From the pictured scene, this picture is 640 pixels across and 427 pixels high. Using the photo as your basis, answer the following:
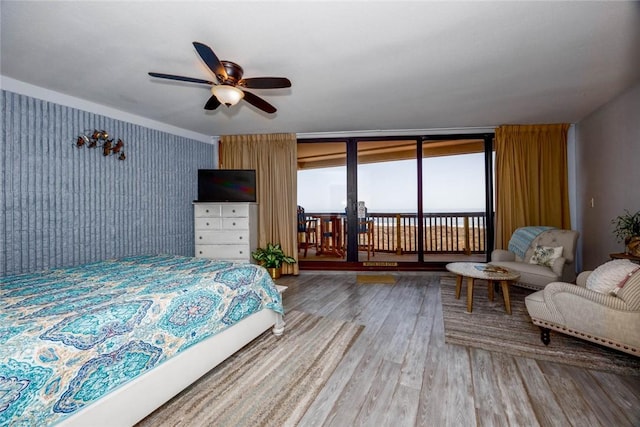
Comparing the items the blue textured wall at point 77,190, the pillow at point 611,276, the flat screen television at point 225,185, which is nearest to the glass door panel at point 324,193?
the flat screen television at point 225,185

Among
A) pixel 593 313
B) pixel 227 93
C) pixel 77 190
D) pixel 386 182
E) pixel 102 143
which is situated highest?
pixel 227 93

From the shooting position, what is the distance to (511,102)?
3.34m

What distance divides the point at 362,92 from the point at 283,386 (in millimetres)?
2891

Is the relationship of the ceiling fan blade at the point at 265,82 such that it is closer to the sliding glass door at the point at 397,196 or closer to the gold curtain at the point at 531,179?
the sliding glass door at the point at 397,196

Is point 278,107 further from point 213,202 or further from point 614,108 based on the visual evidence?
point 614,108

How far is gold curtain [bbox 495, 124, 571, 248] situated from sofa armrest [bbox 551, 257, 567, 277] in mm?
1062

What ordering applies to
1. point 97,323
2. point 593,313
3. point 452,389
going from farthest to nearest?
point 593,313 < point 452,389 < point 97,323

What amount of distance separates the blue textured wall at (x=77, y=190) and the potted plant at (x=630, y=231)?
18.0 feet

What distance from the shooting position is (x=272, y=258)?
4.37 metres

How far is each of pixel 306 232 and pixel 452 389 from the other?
438 centimetres

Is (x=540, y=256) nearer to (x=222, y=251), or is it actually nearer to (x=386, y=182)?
(x=386, y=182)

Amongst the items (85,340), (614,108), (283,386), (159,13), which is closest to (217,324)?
(283,386)

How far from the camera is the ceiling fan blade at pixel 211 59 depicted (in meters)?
1.70

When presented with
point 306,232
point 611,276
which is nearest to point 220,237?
point 306,232
